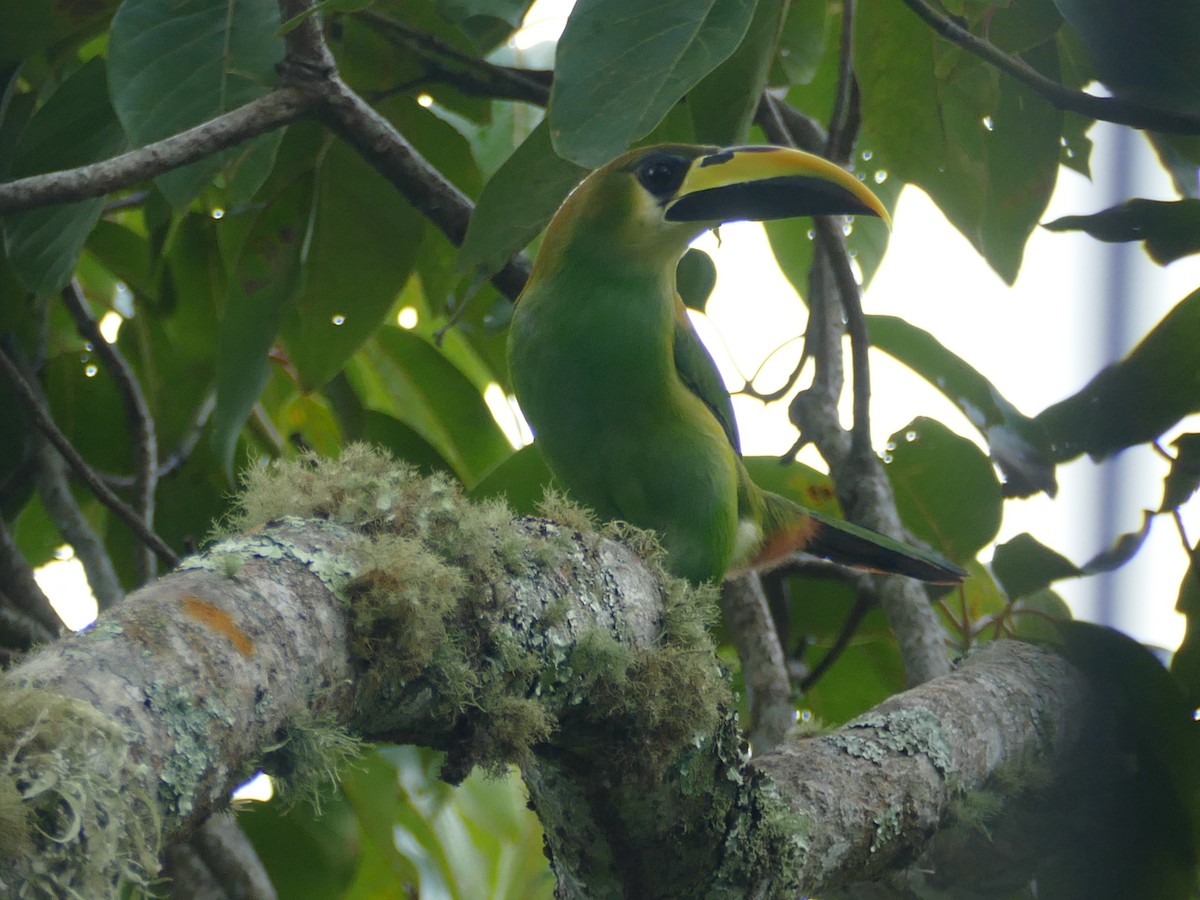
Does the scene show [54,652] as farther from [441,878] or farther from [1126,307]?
[441,878]

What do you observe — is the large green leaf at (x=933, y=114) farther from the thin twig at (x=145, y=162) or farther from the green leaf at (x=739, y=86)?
the thin twig at (x=145, y=162)

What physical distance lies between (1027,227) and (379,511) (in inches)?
61.9

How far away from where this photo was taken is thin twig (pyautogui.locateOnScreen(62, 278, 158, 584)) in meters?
2.40

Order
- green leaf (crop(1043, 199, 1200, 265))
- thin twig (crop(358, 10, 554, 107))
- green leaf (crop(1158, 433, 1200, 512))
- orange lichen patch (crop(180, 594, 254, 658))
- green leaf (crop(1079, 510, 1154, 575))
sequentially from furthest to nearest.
→ 1. thin twig (crop(358, 10, 554, 107))
2. green leaf (crop(1158, 433, 1200, 512))
3. green leaf (crop(1043, 199, 1200, 265))
4. orange lichen patch (crop(180, 594, 254, 658))
5. green leaf (crop(1079, 510, 1154, 575))

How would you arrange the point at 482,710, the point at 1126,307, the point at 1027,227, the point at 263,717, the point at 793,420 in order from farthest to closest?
the point at 793,420 → the point at 1027,227 → the point at 482,710 → the point at 263,717 → the point at 1126,307

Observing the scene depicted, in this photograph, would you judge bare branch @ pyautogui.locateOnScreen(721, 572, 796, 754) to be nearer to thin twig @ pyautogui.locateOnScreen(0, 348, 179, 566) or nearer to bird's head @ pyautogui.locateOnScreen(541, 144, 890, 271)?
bird's head @ pyautogui.locateOnScreen(541, 144, 890, 271)

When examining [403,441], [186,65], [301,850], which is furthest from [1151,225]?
[301,850]

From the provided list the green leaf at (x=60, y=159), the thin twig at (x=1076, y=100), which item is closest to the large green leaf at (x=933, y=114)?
the thin twig at (x=1076, y=100)

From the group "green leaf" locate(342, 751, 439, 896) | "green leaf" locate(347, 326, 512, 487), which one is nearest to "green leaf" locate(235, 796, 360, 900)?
"green leaf" locate(342, 751, 439, 896)

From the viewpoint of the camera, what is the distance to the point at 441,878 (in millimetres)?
2730

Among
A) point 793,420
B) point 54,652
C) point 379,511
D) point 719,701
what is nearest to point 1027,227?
point 793,420

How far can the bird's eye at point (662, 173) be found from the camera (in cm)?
220

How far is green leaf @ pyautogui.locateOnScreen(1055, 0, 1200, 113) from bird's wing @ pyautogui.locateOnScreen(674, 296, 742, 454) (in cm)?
85

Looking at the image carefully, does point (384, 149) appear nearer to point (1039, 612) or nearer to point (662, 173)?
point (662, 173)
